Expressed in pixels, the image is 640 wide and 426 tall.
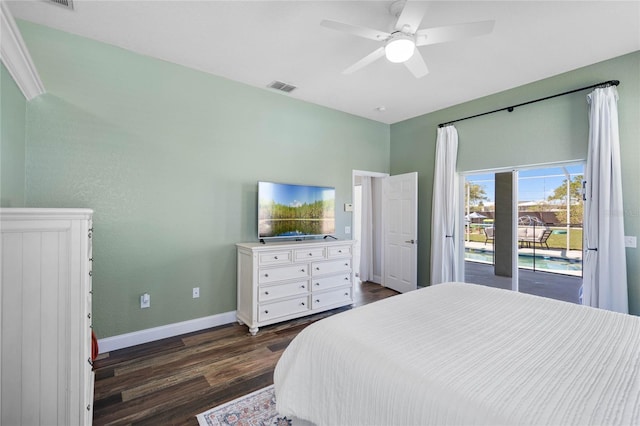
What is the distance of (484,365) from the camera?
1157 millimetres

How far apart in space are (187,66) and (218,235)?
1.92m

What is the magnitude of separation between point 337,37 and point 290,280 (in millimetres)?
2584

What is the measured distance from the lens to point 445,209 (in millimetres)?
4227

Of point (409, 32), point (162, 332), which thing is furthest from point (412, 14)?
point (162, 332)

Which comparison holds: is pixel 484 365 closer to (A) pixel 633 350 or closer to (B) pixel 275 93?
(A) pixel 633 350

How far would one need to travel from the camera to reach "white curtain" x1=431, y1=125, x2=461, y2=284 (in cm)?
416

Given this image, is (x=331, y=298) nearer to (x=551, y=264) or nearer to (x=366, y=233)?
(x=366, y=233)

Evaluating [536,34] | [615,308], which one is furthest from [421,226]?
[536,34]

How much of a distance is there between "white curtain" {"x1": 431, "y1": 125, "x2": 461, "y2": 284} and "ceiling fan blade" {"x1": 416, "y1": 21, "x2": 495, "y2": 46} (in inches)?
94.2

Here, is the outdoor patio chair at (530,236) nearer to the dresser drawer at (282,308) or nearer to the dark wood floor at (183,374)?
the dresser drawer at (282,308)

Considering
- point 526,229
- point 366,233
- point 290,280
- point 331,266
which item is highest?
point 526,229

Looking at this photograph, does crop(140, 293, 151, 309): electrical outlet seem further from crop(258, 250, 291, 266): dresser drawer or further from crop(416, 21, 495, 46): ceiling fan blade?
crop(416, 21, 495, 46): ceiling fan blade

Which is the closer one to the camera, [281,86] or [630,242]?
[630,242]

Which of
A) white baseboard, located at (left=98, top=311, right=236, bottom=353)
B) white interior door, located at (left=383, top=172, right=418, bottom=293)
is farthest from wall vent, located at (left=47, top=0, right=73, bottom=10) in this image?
white interior door, located at (left=383, top=172, right=418, bottom=293)
